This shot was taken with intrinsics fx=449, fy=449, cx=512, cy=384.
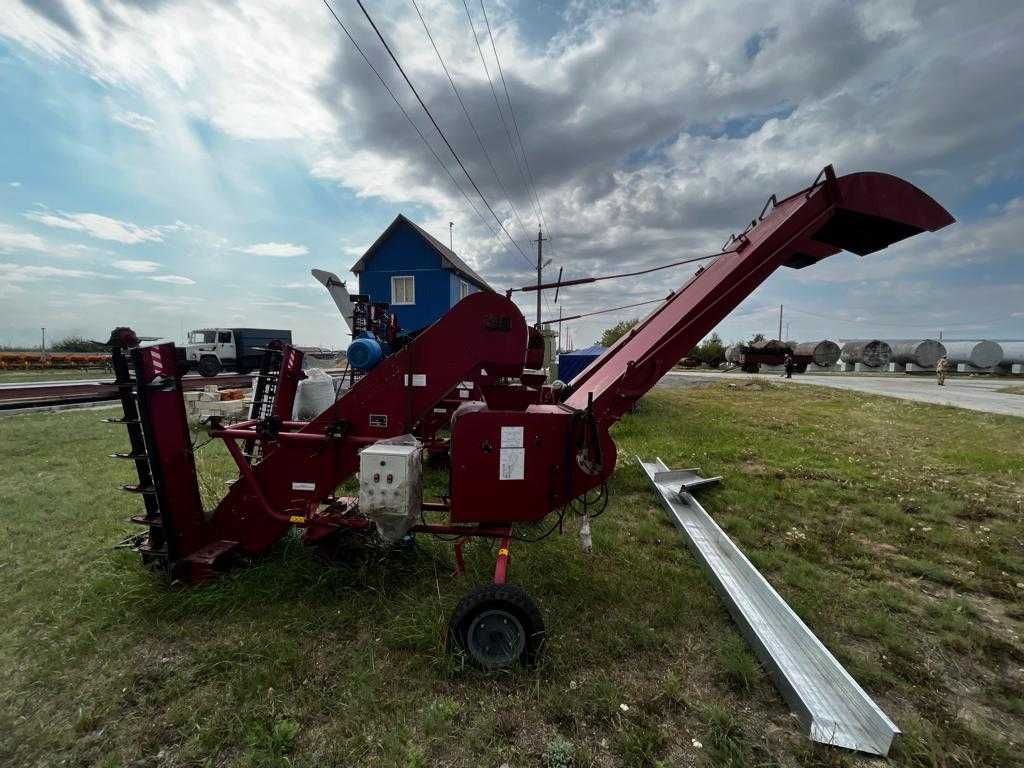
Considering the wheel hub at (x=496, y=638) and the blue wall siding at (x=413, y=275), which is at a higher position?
the blue wall siding at (x=413, y=275)

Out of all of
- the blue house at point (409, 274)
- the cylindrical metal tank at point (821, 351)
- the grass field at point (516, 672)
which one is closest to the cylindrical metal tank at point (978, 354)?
the cylindrical metal tank at point (821, 351)

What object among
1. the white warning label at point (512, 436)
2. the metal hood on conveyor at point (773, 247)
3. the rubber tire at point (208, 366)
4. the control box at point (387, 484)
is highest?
the metal hood on conveyor at point (773, 247)

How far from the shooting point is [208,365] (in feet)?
78.3

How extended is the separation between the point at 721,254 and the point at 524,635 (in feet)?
10.0

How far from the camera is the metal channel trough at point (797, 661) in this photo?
2.24 metres

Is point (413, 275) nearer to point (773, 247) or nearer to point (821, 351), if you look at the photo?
point (773, 247)

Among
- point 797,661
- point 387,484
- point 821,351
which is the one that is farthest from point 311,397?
point 821,351

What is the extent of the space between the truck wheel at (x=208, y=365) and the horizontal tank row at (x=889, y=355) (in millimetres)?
37995

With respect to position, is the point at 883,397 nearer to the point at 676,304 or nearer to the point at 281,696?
the point at 676,304

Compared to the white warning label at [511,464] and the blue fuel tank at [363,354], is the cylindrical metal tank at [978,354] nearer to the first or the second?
the white warning label at [511,464]

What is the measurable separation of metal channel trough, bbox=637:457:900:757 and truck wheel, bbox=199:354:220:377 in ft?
86.3

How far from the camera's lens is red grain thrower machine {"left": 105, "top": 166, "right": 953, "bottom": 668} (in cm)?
284

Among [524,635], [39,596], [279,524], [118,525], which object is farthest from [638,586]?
[118,525]

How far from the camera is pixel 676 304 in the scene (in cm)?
379
